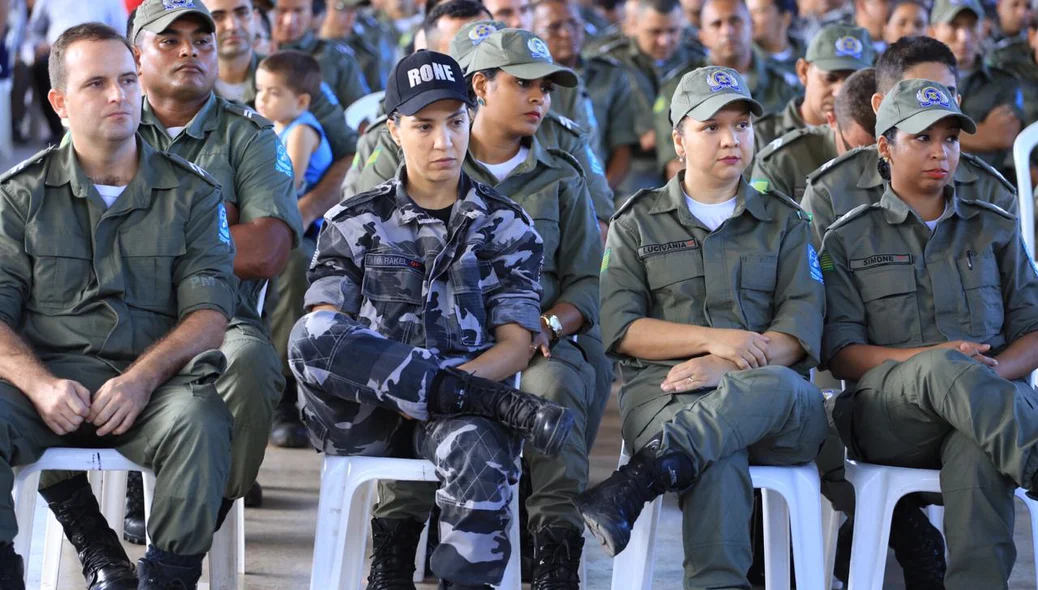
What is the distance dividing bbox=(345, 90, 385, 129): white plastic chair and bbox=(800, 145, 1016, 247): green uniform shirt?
204 centimetres

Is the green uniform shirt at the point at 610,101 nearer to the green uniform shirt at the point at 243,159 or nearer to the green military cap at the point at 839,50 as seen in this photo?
the green military cap at the point at 839,50

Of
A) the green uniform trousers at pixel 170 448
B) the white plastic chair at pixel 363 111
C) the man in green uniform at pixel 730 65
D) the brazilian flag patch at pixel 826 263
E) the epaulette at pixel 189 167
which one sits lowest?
the green uniform trousers at pixel 170 448

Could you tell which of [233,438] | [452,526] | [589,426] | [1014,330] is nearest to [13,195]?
[233,438]

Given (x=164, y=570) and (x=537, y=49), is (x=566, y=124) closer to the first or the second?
(x=537, y=49)

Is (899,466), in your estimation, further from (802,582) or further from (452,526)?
(452,526)

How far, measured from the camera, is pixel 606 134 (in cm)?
618

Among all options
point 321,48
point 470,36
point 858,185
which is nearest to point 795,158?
point 858,185

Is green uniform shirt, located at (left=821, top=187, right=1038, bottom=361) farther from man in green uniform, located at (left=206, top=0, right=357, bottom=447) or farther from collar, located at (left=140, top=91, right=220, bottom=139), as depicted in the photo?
man in green uniform, located at (left=206, top=0, right=357, bottom=447)

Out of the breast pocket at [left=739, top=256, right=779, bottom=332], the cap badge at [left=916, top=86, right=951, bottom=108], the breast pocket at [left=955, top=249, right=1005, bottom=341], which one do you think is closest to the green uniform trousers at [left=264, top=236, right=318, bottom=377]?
the breast pocket at [left=739, top=256, right=779, bottom=332]

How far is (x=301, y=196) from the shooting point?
466 centimetres

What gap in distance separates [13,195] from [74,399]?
1.68 feet

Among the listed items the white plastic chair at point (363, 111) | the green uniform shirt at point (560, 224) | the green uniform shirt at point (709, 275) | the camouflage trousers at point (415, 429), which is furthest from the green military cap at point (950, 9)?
the camouflage trousers at point (415, 429)

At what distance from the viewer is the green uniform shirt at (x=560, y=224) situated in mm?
3449

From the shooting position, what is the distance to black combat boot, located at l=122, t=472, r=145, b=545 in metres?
3.58
